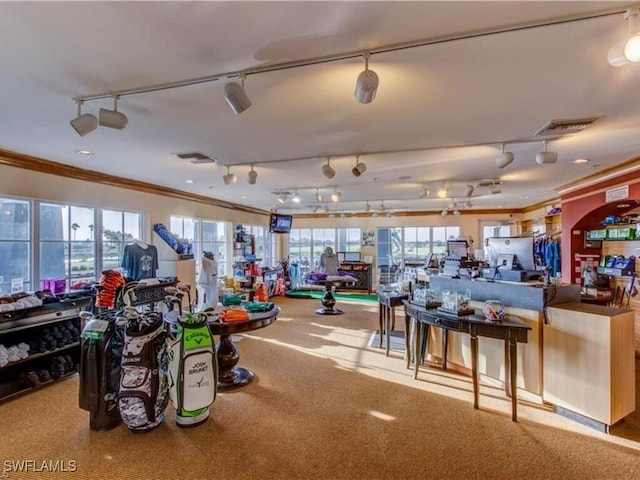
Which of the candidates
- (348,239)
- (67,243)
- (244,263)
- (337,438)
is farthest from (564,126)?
(348,239)

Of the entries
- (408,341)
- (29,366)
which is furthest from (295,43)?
(29,366)

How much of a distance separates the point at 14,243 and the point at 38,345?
4.07 ft

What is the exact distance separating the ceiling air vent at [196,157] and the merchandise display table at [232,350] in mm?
1911

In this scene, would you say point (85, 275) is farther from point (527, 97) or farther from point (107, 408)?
point (527, 97)

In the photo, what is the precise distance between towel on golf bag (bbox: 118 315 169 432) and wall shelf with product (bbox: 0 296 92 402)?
1534 millimetres

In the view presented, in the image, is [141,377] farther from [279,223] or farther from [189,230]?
[279,223]

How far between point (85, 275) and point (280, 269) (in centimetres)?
548

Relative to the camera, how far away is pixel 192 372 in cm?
271

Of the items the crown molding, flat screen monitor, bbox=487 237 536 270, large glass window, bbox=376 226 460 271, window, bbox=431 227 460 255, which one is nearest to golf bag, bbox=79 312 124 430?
the crown molding

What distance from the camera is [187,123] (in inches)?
117

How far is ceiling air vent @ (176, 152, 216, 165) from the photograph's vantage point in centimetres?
391

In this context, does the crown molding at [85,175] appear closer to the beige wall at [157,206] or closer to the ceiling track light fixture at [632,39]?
the beige wall at [157,206]

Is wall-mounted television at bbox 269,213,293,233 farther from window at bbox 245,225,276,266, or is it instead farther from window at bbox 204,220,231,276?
window at bbox 204,220,231,276

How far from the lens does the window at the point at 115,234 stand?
504 centimetres
